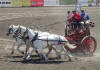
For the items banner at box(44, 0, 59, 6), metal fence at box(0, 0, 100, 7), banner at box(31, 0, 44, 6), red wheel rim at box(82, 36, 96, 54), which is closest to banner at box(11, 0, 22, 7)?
metal fence at box(0, 0, 100, 7)

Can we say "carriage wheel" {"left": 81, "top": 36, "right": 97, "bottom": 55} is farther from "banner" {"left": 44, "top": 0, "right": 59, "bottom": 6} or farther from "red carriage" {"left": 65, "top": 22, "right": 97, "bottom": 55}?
"banner" {"left": 44, "top": 0, "right": 59, "bottom": 6}

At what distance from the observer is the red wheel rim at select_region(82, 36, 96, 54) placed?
14.5 metres

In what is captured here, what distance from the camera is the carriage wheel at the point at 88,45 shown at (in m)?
14.4

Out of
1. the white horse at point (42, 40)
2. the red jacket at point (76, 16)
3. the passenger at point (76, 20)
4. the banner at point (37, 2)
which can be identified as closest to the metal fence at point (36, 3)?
the banner at point (37, 2)

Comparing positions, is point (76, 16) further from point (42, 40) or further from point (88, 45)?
point (42, 40)

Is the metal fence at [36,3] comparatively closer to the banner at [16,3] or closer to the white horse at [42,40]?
the banner at [16,3]

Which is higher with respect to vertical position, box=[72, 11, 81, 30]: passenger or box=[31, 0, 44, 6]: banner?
box=[31, 0, 44, 6]: banner

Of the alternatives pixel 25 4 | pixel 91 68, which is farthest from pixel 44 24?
pixel 25 4

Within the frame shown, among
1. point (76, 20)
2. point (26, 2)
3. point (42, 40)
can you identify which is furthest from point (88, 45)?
point (26, 2)

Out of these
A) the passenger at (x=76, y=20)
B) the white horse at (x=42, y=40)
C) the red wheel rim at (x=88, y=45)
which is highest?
the passenger at (x=76, y=20)

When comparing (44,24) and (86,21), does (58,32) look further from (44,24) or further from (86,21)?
(86,21)

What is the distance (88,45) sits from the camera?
14.6 meters

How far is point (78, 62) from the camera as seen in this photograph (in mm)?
12953

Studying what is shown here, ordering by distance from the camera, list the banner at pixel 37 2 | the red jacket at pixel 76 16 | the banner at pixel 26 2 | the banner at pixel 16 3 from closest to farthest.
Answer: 1. the red jacket at pixel 76 16
2. the banner at pixel 16 3
3. the banner at pixel 26 2
4. the banner at pixel 37 2
